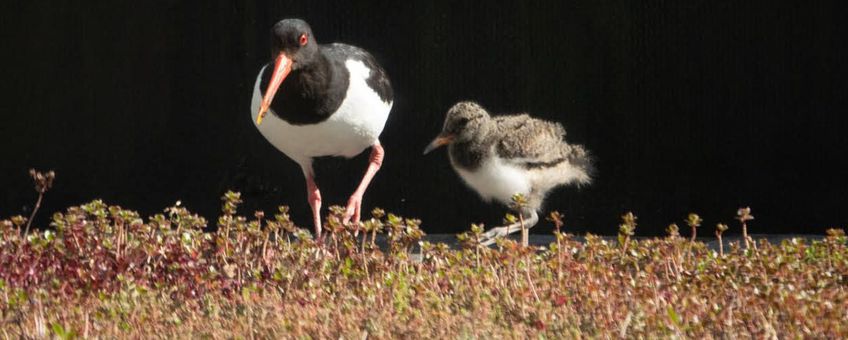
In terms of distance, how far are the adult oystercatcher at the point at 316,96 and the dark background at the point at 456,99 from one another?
102 cm

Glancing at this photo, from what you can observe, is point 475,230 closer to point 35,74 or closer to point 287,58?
point 287,58

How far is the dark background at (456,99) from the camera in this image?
777 centimetres

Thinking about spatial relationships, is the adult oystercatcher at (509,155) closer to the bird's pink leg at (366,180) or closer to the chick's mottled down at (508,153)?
the chick's mottled down at (508,153)

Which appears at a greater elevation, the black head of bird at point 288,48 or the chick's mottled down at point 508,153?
the black head of bird at point 288,48

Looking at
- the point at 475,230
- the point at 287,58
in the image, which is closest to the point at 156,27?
the point at 287,58

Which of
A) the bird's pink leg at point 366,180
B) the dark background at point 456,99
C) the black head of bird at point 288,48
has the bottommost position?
the bird's pink leg at point 366,180

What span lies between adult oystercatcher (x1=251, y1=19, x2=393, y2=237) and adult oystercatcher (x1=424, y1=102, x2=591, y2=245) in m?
0.44

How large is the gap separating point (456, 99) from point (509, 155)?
111 centimetres

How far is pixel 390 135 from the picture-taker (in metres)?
8.23

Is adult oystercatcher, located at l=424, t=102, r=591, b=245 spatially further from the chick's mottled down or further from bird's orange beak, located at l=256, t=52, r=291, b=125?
bird's orange beak, located at l=256, t=52, r=291, b=125

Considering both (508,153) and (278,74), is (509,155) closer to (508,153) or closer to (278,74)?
(508,153)

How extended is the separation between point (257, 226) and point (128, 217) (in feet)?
1.69

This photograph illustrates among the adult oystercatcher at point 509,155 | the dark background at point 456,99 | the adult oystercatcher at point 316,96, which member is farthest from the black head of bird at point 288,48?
the dark background at point 456,99

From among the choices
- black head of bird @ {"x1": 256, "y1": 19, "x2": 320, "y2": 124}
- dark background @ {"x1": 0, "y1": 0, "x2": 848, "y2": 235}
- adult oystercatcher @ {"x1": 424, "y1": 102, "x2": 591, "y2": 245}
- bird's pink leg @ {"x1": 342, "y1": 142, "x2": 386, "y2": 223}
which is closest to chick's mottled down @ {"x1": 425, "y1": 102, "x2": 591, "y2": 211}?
adult oystercatcher @ {"x1": 424, "y1": 102, "x2": 591, "y2": 245}
